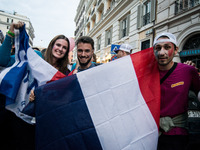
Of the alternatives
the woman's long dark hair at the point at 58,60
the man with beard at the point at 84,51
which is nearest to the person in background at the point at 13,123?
the woman's long dark hair at the point at 58,60

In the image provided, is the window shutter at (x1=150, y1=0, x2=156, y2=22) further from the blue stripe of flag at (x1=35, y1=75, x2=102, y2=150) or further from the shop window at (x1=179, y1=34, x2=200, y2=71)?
the blue stripe of flag at (x1=35, y1=75, x2=102, y2=150)

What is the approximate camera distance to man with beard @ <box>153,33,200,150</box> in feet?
4.64

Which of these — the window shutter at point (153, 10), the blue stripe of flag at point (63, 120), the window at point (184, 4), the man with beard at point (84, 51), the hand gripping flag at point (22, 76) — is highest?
the window shutter at point (153, 10)

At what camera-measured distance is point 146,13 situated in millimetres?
9102

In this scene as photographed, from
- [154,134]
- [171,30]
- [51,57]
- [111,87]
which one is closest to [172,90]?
[154,134]

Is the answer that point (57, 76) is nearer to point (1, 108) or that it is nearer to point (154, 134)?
point (1, 108)

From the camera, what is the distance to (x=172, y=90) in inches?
57.0

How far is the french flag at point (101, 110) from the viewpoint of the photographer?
129cm

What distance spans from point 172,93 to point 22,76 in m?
1.90

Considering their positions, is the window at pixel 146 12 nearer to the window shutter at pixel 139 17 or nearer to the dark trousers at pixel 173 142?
the window shutter at pixel 139 17

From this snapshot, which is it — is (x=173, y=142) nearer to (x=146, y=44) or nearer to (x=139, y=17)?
(x=146, y=44)

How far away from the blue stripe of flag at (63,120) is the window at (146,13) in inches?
344

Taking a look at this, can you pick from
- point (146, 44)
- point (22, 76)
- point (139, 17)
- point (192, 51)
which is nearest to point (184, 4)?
point (192, 51)

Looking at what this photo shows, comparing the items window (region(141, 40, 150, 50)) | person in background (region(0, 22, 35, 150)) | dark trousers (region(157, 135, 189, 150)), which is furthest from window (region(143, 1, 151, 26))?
person in background (region(0, 22, 35, 150))
